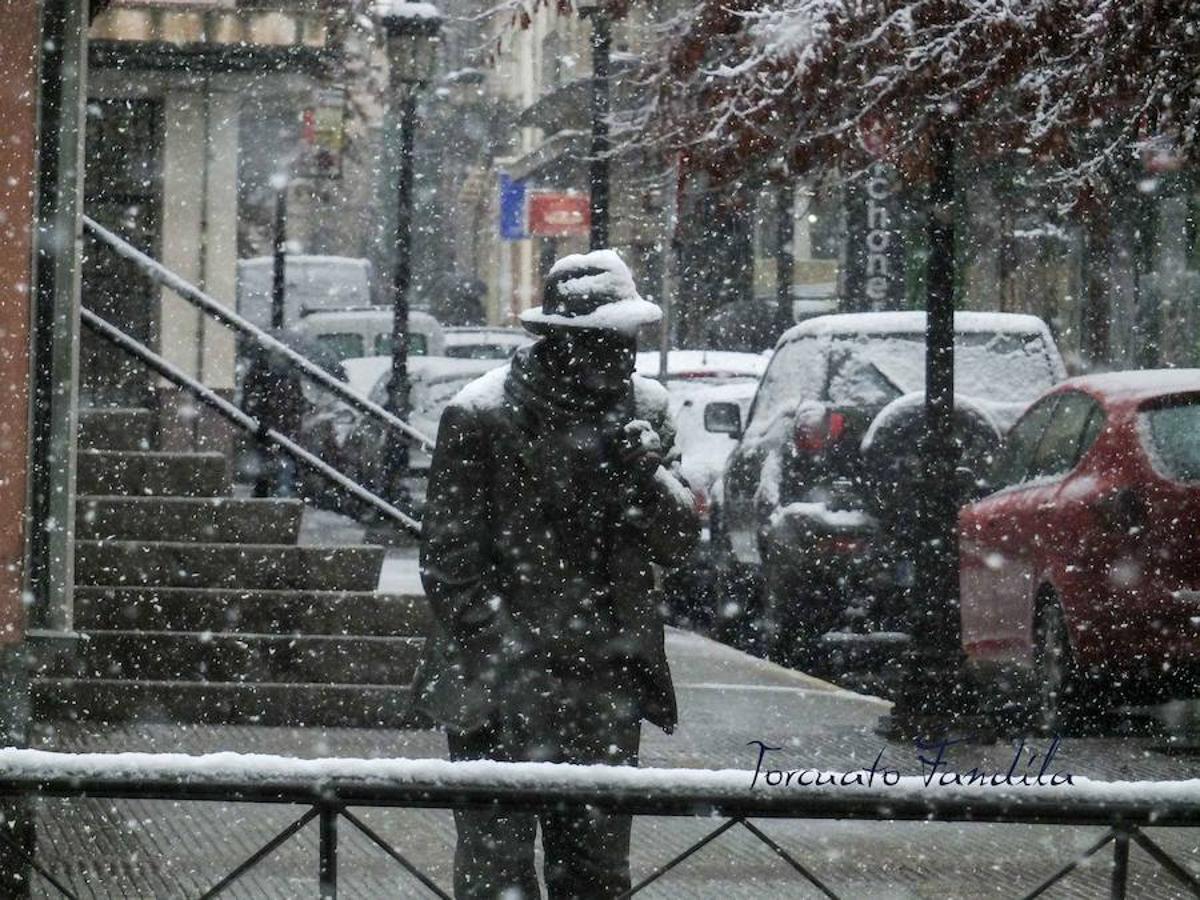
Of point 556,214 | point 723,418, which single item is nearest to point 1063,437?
point 723,418

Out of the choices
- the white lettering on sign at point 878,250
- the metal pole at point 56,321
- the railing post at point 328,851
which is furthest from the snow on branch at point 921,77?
the white lettering on sign at point 878,250

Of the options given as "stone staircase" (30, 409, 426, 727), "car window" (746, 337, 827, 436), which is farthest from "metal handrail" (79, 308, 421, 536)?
"car window" (746, 337, 827, 436)

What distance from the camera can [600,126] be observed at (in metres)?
16.6

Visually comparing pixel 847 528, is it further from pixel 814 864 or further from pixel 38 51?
pixel 38 51

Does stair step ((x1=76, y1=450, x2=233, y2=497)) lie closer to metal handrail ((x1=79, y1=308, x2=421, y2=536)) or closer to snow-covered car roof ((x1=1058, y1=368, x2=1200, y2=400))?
metal handrail ((x1=79, y1=308, x2=421, y2=536))

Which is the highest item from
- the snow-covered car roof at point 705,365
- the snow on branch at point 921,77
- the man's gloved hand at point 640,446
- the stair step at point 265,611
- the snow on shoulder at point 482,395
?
the snow on branch at point 921,77

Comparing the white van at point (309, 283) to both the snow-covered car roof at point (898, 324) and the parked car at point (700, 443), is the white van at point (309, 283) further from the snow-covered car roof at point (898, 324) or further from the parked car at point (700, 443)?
the snow-covered car roof at point (898, 324)

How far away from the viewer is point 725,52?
11.8m

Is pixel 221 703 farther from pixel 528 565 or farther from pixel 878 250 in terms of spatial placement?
pixel 878 250

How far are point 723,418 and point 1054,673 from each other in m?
5.10

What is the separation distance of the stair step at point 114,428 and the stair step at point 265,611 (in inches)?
46.0

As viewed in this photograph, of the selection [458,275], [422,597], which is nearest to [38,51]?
[422,597]

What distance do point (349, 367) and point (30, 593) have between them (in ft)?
73.1

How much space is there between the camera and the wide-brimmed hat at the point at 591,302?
561cm
